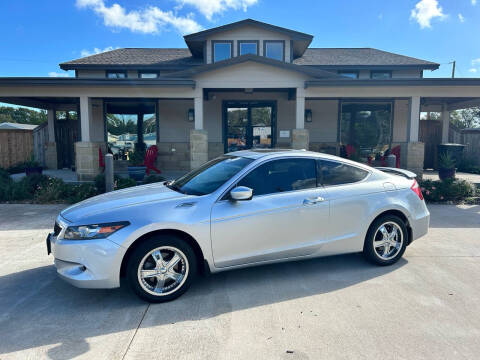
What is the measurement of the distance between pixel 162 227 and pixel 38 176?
292 inches

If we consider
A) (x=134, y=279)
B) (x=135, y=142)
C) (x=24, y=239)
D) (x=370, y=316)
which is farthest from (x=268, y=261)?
(x=135, y=142)

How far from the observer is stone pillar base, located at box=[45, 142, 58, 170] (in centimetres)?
1512

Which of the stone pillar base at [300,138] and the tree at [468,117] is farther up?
the tree at [468,117]

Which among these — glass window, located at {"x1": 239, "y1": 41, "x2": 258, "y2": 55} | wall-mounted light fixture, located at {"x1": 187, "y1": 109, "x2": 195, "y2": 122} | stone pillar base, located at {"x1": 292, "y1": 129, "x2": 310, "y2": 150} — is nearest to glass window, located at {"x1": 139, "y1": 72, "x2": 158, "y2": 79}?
wall-mounted light fixture, located at {"x1": 187, "y1": 109, "x2": 195, "y2": 122}

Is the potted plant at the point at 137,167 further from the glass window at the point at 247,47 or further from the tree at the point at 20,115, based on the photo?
the tree at the point at 20,115

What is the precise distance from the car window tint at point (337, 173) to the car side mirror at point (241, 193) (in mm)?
1076

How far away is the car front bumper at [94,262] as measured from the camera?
3.32 meters

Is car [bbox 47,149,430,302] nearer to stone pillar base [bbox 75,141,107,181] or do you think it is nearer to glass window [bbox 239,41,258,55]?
stone pillar base [bbox 75,141,107,181]

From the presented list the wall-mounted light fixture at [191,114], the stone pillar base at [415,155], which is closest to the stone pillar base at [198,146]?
the wall-mounted light fixture at [191,114]

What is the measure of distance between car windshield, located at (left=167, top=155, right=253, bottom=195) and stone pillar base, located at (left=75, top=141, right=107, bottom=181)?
728 centimetres

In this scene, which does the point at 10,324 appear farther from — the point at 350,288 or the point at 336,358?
the point at 350,288

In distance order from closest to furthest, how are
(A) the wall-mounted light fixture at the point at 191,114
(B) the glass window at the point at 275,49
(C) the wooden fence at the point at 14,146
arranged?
(A) the wall-mounted light fixture at the point at 191,114 → (B) the glass window at the point at 275,49 → (C) the wooden fence at the point at 14,146

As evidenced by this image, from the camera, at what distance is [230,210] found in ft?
12.2

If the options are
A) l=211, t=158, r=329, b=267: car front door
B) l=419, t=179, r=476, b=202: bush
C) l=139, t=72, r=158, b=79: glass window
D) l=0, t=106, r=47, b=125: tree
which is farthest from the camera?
l=0, t=106, r=47, b=125: tree
